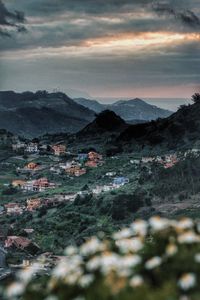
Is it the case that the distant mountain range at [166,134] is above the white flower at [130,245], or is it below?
below

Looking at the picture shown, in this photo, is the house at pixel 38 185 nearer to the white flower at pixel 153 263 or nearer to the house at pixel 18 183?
the house at pixel 18 183

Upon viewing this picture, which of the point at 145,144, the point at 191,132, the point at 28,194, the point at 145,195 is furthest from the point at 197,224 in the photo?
the point at 145,144

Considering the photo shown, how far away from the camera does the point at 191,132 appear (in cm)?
10750

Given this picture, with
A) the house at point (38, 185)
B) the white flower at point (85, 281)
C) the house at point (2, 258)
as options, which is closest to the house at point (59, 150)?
the house at point (38, 185)

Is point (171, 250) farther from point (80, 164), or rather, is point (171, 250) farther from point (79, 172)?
point (80, 164)

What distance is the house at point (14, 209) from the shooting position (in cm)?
7436

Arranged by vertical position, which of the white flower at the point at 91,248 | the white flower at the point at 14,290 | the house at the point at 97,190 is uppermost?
the white flower at the point at 91,248

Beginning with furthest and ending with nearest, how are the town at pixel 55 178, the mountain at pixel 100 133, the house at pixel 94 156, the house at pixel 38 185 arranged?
1. the mountain at pixel 100 133
2. the house at pixel 94 156
3. the house at pixel 38 185
4. the town at pixel 55 178

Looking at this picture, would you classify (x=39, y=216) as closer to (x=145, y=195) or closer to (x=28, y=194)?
(x=145, y=195)

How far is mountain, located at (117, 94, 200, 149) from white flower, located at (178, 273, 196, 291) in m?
93.4

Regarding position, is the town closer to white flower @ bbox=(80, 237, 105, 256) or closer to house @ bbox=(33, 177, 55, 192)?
house @ bbox=(33, 177, 55, 192)

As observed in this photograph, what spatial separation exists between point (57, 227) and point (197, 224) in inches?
2199

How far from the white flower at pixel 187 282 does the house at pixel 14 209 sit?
6838 centimetres

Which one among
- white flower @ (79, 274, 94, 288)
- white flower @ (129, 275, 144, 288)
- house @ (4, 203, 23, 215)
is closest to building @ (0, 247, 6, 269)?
house @ (4, 203, 23, 215)
